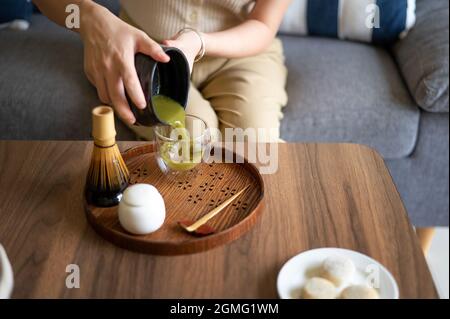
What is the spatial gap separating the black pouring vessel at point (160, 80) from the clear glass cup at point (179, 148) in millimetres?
53

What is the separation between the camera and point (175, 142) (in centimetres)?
103

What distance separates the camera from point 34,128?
1.54 m

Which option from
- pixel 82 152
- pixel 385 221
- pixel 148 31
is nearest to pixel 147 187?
pixel 82 152

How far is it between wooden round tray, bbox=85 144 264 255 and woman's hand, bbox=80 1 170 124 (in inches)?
4.7

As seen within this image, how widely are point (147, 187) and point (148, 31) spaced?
0.67m

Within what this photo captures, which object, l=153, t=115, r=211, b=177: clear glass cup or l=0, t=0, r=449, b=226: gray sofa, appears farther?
l=0, t=0, r=449, b=226: gray sofa

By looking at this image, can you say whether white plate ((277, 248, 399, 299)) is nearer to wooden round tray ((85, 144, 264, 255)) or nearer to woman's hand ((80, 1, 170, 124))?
wooden round tray ((85, 144, 264, 255))

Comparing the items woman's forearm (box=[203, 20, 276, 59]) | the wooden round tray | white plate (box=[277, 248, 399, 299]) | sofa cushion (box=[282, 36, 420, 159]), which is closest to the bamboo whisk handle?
the wooden round tray

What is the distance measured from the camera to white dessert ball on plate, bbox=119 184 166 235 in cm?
87

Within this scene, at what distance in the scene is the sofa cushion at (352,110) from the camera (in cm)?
155

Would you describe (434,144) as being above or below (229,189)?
below

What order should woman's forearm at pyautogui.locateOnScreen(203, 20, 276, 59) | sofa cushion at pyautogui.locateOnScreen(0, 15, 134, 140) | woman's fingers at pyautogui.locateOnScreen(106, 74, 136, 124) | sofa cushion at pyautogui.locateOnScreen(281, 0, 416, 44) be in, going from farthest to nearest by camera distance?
1. sofa cushion at pyautogui.locateOnScreen(281, 0, 416, 44)
2. sofa cushion at pyautogui.locateOnScreen(0, 15, 134, 140)
3. woman's forearm at pyautogui.locateOnScreen(203, 20, 276, 59)
4. woman's fingers at pyautogui.locateOnScreen(106, 74, 136, 124)
